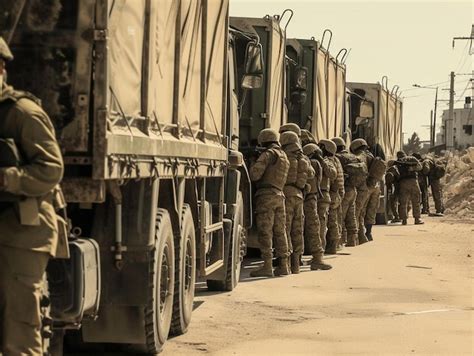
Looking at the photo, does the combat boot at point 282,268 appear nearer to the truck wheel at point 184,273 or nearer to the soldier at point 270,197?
the soldier at point 270,197

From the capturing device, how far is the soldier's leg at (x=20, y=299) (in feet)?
21.1

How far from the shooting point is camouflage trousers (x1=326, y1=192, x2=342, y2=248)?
20.1m

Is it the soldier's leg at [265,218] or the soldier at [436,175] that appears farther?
the soldier at [436,175]

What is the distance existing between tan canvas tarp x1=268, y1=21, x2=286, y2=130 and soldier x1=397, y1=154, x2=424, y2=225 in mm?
13294

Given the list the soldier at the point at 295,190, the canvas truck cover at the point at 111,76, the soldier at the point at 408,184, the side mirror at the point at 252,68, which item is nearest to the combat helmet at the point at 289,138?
the soldier at the point at 295,190

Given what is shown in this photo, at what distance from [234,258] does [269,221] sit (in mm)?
2100

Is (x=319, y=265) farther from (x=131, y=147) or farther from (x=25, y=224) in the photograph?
(x=25, y=224)

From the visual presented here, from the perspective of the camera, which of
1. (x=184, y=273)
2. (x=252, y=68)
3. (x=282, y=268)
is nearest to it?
(x=184, y=273)

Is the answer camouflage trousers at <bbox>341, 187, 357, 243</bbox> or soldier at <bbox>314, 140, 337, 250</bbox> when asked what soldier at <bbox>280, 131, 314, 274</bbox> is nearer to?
soldier at <bbox>314, 140, 337, 250</bbox>

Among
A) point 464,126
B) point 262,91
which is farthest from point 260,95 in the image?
point 464,126

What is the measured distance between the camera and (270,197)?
15859mm

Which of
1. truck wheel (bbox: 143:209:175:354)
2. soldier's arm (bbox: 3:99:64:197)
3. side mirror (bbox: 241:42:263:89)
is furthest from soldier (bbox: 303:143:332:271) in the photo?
soldier's arm (bbox: 3:99:64:197)

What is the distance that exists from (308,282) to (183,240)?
5.90 metres

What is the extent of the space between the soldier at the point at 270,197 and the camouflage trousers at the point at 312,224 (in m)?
1.57
